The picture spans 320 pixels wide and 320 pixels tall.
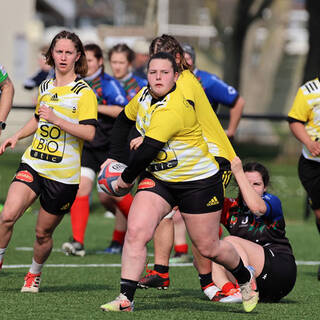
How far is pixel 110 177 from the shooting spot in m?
6.39

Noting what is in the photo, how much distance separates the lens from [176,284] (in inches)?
322

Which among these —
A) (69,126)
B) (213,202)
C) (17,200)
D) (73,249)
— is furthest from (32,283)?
(73,249)

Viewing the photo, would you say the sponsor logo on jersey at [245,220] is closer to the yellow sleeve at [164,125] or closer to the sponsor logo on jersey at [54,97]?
the yellow sleeve at [164,125]

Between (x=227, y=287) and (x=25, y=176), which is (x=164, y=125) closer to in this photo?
(x=25, y=176)

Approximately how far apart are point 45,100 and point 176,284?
2.14 metres

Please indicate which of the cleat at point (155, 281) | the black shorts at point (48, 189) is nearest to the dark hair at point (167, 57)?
the black shorts at point (48, 189)

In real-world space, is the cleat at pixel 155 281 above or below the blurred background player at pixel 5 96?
below

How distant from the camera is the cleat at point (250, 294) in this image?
20.6ft

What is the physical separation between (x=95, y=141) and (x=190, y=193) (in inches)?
165

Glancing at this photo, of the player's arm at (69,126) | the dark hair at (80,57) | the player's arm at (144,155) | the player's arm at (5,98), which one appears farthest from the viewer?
the player's arm at (5,98)

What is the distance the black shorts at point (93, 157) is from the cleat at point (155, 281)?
107 inches

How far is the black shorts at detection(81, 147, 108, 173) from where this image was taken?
1030cm

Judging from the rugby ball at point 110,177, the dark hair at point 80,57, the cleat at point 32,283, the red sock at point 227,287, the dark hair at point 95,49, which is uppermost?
the dark hair at point 80,57

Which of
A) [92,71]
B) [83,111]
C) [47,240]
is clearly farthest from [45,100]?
[92,71]
